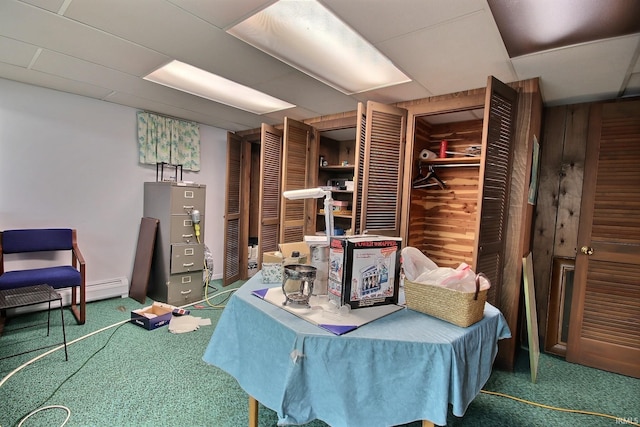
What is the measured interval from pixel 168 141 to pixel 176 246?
139 cm

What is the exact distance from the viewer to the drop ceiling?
1.58 metres

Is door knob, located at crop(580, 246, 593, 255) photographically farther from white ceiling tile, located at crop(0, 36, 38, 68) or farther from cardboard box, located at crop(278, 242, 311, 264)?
white ceiling tile, located at crop(0, 36, 38, 68)

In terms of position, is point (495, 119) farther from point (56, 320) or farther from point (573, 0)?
point (56, 320)

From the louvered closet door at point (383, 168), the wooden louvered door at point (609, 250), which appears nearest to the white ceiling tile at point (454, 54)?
the louvered closet door at point (383, 168)

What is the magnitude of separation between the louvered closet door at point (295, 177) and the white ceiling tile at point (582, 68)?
2.10 metres

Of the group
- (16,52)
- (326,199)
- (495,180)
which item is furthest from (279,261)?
Answer: (16,52)

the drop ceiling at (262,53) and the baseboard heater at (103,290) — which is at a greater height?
the drop ceiling at (262,53)

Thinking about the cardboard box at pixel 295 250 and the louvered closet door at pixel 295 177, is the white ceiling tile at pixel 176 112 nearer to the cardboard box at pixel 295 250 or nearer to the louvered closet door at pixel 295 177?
the louvered closet door at pixel 295 177

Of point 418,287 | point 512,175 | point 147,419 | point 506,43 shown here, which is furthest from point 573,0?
point 147,419

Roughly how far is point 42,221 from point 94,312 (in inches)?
41.5

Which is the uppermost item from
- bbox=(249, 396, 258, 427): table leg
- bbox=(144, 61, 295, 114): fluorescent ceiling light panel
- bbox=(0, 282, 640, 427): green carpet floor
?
bbox=(144, 61, 295, 114): fluorescent ceiling light panel

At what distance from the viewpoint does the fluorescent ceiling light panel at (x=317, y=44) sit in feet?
5.45

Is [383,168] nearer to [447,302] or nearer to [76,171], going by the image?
[447,302]

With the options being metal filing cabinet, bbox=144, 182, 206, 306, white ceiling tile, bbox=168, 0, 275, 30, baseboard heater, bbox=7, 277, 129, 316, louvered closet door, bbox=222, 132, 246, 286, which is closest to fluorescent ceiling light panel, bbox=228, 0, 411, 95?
white ceiling tile, bbox=168, 0, 275, 30
